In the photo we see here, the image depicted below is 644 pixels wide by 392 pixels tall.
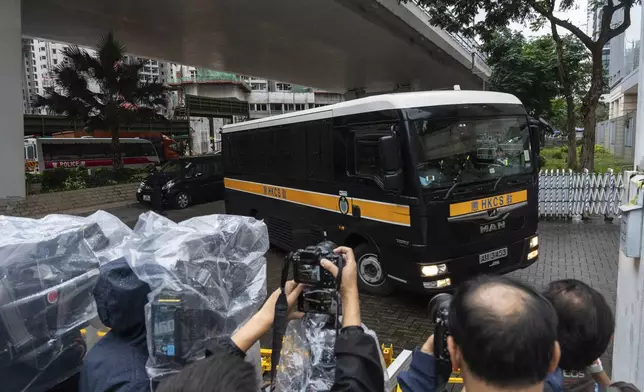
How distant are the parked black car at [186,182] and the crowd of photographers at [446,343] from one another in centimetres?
1342

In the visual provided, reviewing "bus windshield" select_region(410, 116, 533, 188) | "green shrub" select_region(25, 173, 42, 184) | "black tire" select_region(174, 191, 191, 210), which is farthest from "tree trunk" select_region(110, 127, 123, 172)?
"bus windshield" select_region(410, 116, 533, 188)

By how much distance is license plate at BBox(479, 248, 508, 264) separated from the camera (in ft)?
17.0

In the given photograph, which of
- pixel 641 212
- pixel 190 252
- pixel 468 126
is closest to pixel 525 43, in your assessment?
pixel 468 126

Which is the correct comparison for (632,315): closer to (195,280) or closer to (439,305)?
(439,305)

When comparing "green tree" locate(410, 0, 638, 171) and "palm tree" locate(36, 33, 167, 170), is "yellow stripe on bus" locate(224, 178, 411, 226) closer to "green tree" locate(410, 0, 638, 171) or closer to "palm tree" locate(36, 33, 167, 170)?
"green tree" locate(410, 0, 638, 171)

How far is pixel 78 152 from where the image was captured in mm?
22734

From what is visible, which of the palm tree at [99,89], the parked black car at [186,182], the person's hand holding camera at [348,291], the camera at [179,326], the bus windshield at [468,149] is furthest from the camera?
the palm tree at [99,89]

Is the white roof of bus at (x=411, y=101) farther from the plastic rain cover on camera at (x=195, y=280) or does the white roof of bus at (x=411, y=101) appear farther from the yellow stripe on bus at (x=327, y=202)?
the plastic rain cover on camera at (x=195, y=280)

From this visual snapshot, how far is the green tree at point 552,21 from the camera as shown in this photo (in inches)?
426

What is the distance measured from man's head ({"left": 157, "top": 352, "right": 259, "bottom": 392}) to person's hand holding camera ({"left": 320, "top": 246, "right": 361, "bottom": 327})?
458 millimetres

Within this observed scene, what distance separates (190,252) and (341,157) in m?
4.19

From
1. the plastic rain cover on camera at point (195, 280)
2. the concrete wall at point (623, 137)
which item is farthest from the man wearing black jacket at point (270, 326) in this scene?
the concrete wall at point (623, 137)

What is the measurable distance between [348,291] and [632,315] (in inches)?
75.1

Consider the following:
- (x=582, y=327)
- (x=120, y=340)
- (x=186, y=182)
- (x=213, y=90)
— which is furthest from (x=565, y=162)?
(x=213, y=90)
